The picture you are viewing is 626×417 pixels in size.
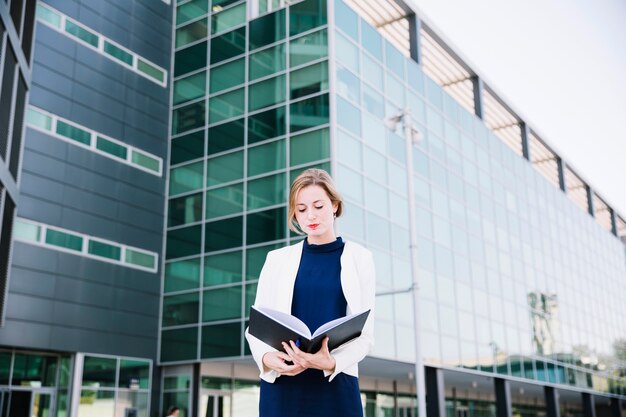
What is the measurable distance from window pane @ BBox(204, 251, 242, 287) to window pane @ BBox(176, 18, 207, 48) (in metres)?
9.19

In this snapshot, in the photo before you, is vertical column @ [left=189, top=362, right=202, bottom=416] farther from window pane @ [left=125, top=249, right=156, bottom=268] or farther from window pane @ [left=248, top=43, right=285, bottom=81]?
window pane @ [left=248, top=43, right=285, bottom=81]

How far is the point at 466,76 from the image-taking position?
33781 mm

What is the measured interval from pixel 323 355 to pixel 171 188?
24.0 m

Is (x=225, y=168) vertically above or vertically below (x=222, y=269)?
above

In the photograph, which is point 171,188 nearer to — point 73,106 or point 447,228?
point 73,106

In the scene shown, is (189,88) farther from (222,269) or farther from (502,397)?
(502,397)

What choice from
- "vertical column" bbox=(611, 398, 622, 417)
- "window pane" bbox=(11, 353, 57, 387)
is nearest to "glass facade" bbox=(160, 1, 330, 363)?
"window pane" bbox=(11, 353, 57, 387)

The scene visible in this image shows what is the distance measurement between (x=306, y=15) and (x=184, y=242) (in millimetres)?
9364

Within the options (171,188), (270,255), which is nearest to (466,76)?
(171,188)

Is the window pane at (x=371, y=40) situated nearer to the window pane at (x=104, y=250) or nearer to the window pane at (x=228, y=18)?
the window pane at (x=228, y=18)

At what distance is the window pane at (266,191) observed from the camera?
22891mm

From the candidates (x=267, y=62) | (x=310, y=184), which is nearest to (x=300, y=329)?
(x=310, y=184)

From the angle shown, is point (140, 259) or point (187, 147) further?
point (187, 147)

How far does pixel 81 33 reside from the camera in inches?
947
